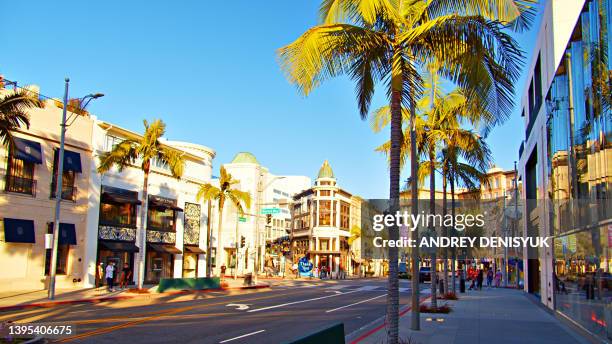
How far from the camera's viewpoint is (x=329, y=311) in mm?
22672

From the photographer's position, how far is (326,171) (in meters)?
90.0

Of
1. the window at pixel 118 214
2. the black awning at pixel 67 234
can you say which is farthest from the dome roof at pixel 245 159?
the black awning at pixel 67 234

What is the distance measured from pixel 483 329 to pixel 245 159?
61367 millimetres

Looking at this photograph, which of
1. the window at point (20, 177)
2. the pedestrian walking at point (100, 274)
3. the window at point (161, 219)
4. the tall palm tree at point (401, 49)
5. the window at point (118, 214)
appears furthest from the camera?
the window at point (161, 219)

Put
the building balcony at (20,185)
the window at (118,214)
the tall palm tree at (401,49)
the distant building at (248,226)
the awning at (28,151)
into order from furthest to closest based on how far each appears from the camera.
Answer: the distant building at (248,226), the window at (118,214), the building balcony at (20,185), the awning at (28,151), the tall palm tree at (401,49)

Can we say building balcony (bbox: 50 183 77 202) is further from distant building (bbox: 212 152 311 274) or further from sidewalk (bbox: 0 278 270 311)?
distant building (bbox: 212 152 311 274)

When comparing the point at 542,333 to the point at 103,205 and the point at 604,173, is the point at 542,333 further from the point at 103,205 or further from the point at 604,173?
the point at 103,205

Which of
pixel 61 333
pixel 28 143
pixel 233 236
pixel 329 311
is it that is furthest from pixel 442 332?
pixel 233 236

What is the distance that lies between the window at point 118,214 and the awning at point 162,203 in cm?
164

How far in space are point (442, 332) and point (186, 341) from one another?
7.07 metres

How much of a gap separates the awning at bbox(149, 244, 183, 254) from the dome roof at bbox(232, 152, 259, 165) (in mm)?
34311

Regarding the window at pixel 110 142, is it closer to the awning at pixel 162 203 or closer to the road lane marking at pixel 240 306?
the awning at pixel 162 203

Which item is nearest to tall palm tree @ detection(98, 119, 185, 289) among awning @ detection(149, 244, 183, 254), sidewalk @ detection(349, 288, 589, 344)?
awning @ detection(149, 244, 183, 254)

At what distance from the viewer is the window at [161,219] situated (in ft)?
131
